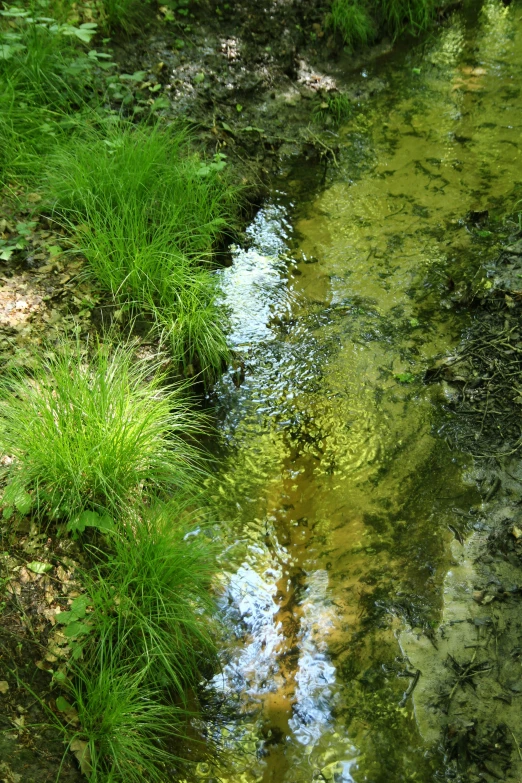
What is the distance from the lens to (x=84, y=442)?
268 centimetres

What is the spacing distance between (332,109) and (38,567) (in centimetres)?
513

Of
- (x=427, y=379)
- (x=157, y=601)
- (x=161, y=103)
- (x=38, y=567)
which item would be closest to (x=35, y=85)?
(x=161, y=103)

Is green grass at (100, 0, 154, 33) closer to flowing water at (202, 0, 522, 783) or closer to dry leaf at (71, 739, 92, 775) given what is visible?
flowing water at (202, 0, 522, 783)

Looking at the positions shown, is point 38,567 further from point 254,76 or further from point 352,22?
point 352,22

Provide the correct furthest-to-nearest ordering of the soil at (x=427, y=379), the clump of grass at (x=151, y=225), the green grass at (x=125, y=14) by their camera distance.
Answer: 1. the green grass at (x=125, y=14)
2. the clump of grass at (x=151, y=225)
3. the soil at (x=427, y=379)

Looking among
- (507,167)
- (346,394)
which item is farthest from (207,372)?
(507,167)

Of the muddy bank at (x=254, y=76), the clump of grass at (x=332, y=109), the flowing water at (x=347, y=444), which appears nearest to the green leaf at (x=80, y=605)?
the flowing water at (x=347, y=444)

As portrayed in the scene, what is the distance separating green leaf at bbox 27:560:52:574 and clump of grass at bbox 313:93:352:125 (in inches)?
194

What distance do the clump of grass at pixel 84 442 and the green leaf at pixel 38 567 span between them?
211mm

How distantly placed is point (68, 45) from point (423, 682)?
197 inches

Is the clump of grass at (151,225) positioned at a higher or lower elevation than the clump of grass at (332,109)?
lower

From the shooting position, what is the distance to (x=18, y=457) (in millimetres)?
2633

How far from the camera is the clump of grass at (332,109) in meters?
6.00

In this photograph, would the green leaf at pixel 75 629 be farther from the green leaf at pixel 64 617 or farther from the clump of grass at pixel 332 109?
the clump of grass at pixel 332 109
